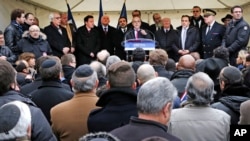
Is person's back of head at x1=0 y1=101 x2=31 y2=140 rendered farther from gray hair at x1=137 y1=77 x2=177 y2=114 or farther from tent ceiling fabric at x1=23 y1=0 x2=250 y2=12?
tent ceiling fabric at x1=23 y1=0 x2=250 y2=12

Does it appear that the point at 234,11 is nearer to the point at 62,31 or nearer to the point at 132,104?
the point at 62,31

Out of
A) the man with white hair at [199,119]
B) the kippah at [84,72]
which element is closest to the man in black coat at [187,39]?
the kippah at [84,72]

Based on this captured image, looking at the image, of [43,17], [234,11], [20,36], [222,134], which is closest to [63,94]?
[222,134]

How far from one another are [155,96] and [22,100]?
0.88 meters

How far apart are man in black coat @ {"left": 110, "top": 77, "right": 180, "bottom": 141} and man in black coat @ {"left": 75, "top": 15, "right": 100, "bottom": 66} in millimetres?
6460

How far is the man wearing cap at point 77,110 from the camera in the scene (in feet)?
10.3

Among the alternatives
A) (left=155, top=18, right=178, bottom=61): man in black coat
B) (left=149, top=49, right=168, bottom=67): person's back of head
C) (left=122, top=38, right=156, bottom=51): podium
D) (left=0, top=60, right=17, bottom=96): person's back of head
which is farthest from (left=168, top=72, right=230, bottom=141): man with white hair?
(left=155, top=18, right=178, bottom=61): man in black coat

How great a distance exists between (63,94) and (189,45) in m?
5.19

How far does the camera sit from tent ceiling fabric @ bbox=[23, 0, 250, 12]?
11016 millimetres

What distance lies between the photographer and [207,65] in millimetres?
4664

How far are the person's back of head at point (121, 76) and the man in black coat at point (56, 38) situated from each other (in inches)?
220

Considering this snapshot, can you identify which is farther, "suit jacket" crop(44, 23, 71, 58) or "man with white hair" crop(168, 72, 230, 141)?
"suit jacket" crop(44, 23, 71, 58)

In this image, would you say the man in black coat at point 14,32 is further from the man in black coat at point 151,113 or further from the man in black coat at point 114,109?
the man in black coat at point 151,113

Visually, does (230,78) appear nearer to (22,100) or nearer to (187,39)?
(22,100)
